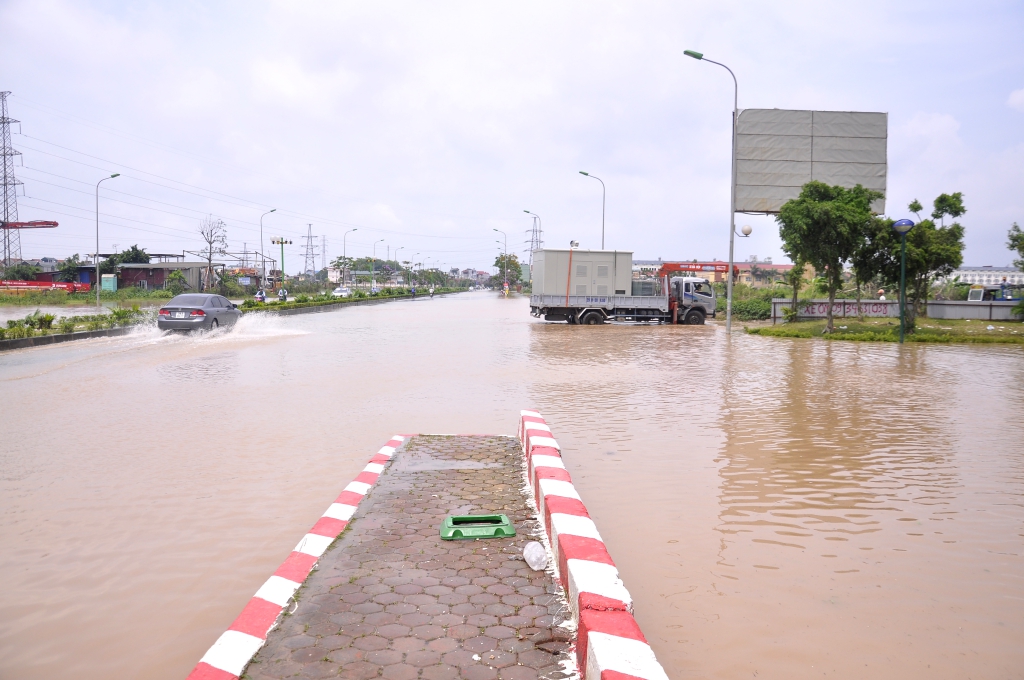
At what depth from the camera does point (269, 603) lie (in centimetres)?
376

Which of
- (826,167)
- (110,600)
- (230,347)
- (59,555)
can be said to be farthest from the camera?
(826,167)

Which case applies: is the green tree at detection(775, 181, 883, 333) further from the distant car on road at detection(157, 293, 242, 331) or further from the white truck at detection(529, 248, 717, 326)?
the distant car on road at detection(157, 293, 242, 331)

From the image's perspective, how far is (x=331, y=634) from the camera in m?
3.49

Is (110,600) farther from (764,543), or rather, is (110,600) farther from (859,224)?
(859,224)

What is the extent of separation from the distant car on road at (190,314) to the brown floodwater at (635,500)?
8.19 m

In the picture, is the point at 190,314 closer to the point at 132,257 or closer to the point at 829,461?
the point at 829,461

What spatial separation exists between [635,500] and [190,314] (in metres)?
19.8

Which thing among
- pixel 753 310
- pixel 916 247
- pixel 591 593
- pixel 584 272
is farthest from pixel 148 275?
pixel 591 593

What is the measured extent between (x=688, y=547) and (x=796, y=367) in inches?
492

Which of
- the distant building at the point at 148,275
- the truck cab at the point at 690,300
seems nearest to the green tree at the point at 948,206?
the truck cab at the point at 690,300

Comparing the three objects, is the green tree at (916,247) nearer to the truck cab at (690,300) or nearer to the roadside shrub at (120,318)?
the truck cab at (690,300)

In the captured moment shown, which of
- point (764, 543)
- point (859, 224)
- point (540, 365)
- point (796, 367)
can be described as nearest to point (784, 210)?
point (859, 224)

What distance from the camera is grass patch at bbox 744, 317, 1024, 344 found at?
79.6 ft

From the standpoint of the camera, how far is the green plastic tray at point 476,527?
15.7ft
